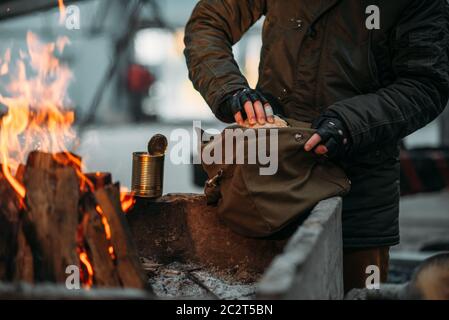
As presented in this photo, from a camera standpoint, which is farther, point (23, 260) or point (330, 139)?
point (330, 139)

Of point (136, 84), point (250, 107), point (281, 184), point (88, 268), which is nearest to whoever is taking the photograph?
point (88, 268)

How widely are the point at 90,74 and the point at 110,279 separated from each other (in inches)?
548

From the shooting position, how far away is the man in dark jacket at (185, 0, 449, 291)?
315 cm

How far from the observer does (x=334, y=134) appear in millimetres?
2998

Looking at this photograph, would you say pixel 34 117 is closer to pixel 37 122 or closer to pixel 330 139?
pixel 37 122

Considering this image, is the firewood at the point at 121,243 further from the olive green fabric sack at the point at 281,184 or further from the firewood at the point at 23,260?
the olive green fabric sack at the point at 281,184

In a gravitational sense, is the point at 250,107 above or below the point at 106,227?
above

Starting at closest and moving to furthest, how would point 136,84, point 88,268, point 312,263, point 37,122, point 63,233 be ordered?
1. point 312,263
2. point 63,233
3. point 88,268
4. point 37,122
5. point 136,84

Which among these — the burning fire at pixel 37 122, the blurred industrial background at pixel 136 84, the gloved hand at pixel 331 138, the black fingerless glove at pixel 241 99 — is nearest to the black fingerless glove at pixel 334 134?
the gloved hand at pixel 331 138

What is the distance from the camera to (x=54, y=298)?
213 cm

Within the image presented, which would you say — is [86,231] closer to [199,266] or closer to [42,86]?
[199,266]

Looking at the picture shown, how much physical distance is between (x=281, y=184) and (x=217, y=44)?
3.07ft

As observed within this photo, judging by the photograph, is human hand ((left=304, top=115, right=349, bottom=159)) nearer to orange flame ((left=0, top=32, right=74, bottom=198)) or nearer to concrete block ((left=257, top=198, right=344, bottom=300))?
concrete block ((left=257, top=198, right=344, bottom=300))

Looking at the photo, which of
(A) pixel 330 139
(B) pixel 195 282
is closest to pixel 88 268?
(B) pixel 195 282
